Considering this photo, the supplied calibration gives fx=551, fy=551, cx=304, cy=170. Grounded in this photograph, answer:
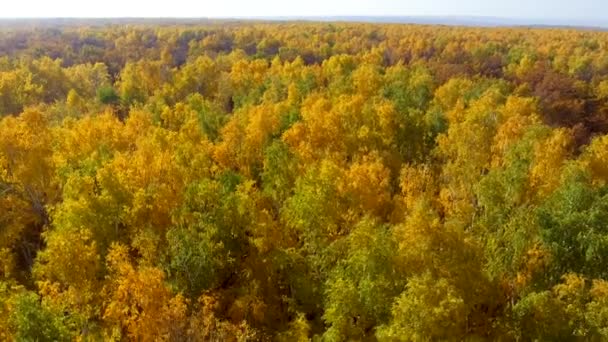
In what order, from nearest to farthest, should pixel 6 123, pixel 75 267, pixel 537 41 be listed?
pixel 75 267
pixel 6 123
pixel 537 41

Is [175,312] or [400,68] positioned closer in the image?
[175,312]

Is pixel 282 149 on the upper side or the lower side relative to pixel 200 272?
upper

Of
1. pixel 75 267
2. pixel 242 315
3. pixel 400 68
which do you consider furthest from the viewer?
pixel 400 68

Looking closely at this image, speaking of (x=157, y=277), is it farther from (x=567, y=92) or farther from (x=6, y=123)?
(x=567, y=92)

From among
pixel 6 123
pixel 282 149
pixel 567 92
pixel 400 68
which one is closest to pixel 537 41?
pixel 567 92

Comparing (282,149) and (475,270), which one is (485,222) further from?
(282,149)

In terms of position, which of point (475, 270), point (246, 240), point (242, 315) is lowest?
point (242, 315)

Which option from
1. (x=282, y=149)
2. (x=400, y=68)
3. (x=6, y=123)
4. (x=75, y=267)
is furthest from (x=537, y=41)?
(x=75, y=267)
